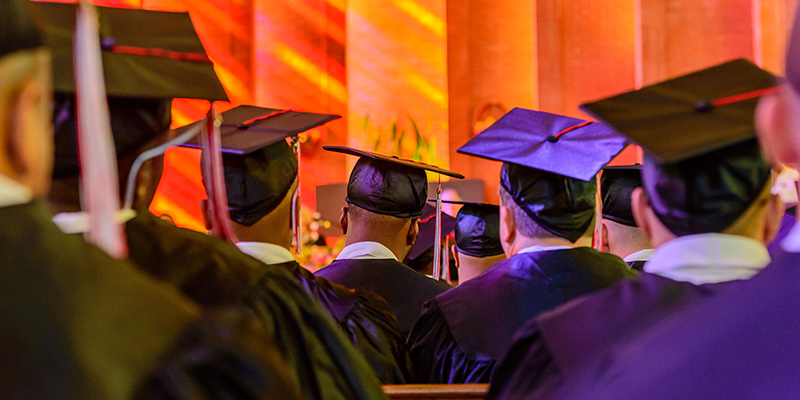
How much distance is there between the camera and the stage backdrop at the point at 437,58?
402 inches

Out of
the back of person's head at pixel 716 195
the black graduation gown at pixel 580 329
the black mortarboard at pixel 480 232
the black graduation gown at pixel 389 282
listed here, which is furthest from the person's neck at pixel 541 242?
the black mortarboard at pixel 480 232

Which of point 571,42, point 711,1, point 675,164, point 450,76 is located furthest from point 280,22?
point 675,164

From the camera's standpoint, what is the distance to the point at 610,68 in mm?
10602

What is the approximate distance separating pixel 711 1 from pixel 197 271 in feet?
34.4

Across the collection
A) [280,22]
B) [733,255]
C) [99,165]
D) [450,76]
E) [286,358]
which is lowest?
[286,358]

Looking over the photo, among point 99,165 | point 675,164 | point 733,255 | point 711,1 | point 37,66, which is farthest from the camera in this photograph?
point 711,1

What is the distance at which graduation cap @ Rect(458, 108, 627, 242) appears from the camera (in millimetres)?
2895

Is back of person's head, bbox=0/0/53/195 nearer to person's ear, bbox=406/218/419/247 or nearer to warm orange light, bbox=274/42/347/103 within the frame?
person's ear, bbox=406/218/419/247

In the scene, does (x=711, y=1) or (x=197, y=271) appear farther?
(x=711, y=1)

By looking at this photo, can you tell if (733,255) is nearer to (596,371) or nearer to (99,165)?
(596,371)

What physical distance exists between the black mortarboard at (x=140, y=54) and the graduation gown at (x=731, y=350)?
3.65 feet

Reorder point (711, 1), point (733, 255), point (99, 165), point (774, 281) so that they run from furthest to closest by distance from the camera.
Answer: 1. point (711, 1)
2. point (733, 255)
3. point (99, 165)
4. point (774, 281)

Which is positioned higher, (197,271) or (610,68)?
(610,68)

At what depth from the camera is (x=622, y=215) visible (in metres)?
3.63
